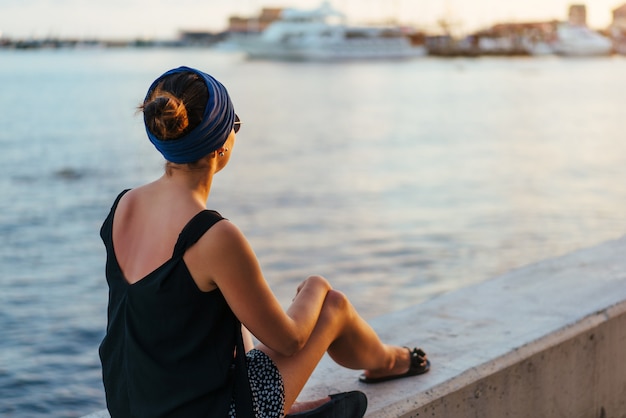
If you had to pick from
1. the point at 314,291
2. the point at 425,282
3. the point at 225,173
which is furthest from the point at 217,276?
the point at 225,173

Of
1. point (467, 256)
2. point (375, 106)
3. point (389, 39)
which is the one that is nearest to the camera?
point (467, 256)

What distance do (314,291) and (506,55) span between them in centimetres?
12208

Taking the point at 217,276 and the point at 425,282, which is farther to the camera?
the point at 425,282

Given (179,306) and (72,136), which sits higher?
(179,306)

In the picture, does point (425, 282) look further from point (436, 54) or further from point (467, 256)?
point (436, 54)

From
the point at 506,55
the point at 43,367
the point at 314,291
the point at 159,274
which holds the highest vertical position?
the point at 159,274

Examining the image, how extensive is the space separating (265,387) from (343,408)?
277 mm

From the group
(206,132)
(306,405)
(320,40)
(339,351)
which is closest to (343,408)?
(306,405)

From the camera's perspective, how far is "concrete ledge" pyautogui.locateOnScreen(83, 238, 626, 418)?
2.93 meters

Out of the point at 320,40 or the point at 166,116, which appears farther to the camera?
the point at 320,40

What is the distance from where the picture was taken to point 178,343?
93.0 inches

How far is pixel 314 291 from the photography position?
2.73 metres

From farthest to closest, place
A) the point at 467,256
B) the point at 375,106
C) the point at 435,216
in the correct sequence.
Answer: the point at 375,106
the point at 435,216
the point at 467,256

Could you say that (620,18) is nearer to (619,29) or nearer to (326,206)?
(619,29)
